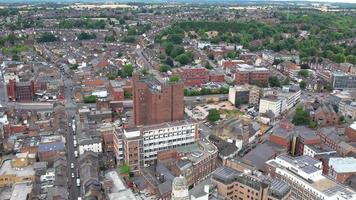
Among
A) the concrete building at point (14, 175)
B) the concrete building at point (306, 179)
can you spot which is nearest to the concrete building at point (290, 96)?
the concrete building at point (306, 179)

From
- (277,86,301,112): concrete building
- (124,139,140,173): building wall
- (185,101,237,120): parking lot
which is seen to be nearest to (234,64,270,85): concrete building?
(277,86,301,112): concrete building

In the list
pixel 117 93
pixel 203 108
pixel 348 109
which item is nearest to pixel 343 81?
pixel 348 109

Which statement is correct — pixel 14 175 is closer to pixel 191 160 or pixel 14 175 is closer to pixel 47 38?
pixel 191 160

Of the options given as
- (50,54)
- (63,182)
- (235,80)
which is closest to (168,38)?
(50,54)

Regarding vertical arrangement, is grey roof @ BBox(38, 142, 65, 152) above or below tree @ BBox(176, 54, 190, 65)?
below

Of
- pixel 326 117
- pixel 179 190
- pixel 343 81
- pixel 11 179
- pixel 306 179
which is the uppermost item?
pixel 179 190

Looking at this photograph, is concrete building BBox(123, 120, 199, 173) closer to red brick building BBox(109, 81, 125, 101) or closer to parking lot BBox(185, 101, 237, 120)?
parking lot BBox(185, 101, 237, 120)

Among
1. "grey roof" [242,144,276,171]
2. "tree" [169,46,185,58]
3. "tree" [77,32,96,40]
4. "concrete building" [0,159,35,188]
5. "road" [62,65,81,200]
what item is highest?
"tree" [77,32,96,40]
